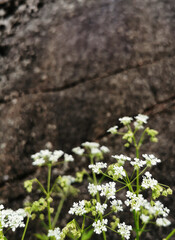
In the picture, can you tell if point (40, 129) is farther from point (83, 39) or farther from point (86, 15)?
point (86, 15)

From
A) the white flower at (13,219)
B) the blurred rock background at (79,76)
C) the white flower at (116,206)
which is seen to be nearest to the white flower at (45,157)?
the white flower at (13,219)

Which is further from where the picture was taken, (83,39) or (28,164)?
(83,39)

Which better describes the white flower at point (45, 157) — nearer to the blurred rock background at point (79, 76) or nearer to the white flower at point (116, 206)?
the white flower at point (116, 206)

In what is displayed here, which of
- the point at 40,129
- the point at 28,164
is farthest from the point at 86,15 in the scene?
the point at 28,164

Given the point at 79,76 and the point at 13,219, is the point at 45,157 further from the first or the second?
the point at 79,76

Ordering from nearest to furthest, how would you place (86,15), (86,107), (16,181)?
(16,181), (86,107), (86,15)

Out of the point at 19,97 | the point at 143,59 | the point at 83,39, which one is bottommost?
the point at 143,59

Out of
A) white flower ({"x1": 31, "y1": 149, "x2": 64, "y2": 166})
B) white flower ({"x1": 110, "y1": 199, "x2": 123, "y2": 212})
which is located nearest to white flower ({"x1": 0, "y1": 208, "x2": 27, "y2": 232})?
white flower ({"x1": 31, "y1": 149, "x2": 64, "y2": 166})

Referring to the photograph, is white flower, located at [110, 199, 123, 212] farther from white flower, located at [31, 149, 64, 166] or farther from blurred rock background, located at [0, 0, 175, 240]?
blurred rock background, located at [0, 0, 175, 240]

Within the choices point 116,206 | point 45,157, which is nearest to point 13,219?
point 45,157
